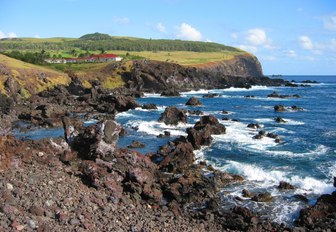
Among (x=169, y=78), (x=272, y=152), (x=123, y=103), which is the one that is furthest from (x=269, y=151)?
(x=169, y=78)

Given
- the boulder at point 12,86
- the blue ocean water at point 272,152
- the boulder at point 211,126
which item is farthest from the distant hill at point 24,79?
the boulder at point 211,126

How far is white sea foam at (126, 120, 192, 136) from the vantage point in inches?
2315

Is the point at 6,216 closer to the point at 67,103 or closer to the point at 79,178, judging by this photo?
the point at 79,178

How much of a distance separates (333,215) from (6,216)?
76.5ft

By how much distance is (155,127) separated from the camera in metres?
62.6

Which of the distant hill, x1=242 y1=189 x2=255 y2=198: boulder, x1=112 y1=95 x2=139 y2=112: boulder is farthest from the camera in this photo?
the distant hill

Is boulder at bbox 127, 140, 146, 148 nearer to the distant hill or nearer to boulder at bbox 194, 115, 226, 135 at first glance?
boulder at bbox 194, 115, 226, 135

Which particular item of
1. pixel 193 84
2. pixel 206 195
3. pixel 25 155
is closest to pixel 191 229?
pixel 206 195

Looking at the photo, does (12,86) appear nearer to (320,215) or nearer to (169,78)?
(169,78)

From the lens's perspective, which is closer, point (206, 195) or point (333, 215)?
point (333, 215)

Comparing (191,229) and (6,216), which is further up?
(6,216)

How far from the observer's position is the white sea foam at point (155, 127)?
58797 millimetres

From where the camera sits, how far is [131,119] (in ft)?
231

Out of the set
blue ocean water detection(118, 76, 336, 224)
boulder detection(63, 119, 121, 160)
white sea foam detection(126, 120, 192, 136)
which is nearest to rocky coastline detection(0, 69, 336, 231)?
boulder detection(63, 119, 121, 160)
